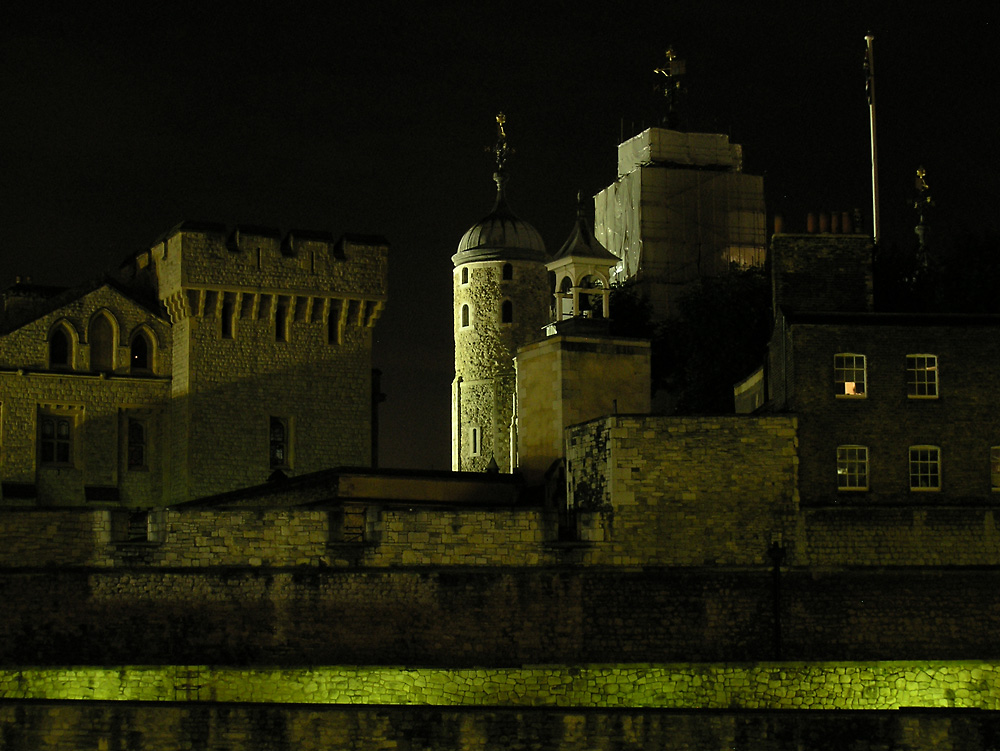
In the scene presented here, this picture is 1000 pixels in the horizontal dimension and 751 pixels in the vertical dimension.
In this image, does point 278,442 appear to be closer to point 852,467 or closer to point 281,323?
point 281,323

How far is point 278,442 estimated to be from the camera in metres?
49.2

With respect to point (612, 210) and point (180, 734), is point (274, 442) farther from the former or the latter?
point (612, 210)

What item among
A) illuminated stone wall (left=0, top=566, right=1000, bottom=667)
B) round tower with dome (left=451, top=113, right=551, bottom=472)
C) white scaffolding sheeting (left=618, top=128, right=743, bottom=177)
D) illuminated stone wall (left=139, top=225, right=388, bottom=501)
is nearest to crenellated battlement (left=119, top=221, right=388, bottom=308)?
illuminated stone wall (left=139, top=225, right=388, bottom=501)

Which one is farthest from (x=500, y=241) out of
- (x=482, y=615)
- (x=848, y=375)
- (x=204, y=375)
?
(x=482, y=615)

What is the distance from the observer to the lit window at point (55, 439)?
156ft

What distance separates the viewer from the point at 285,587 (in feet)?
104

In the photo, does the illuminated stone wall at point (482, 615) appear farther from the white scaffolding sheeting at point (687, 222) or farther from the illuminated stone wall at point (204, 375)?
the white scaffolding sheeting at point (687, 222)

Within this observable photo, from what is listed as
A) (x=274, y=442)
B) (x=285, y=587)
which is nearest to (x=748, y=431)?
(x=285, y=587)

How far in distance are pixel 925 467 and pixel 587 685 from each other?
7.91 metres

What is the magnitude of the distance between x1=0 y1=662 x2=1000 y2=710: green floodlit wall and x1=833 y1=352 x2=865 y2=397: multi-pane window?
5.33 meters

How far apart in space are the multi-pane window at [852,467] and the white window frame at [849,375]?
40.1 inches

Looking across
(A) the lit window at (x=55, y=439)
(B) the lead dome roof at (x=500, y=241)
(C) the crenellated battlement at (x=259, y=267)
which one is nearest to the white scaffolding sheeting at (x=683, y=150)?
(B) the lead dome roof at (x=500, y=241)

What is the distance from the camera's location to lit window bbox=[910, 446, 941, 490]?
34219 mm

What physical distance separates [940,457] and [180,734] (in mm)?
15353
